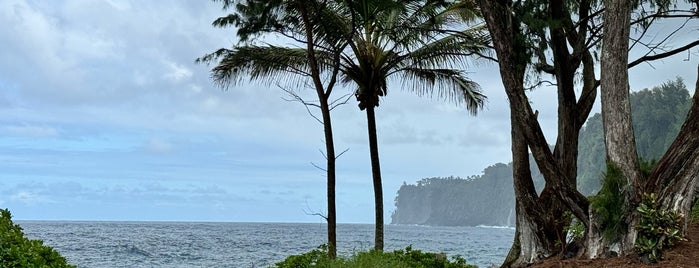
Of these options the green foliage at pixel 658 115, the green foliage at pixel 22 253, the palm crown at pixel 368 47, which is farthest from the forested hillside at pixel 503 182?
the green foliage at pixel 22 253

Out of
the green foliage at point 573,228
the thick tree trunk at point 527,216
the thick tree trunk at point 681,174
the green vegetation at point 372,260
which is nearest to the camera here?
the green vegetation at point 372,260

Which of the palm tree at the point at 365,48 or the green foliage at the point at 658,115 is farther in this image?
the green foliage at the point at 658,115

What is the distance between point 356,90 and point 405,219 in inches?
5066

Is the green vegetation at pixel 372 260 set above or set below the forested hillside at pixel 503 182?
below

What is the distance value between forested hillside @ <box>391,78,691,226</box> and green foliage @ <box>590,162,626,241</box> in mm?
44761

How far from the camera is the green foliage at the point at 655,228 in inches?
329

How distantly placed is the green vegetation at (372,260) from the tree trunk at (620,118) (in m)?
2.32

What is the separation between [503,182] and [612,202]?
107392mm

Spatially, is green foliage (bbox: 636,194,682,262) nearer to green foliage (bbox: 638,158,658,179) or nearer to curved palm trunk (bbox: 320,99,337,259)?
green foliage (bbox: 638,158,658,179)

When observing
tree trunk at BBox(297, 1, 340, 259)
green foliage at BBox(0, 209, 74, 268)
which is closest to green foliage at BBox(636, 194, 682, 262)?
tree trunk at BBox(297, 1, 340, 259)

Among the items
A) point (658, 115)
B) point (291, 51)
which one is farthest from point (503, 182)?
point (291, 51)

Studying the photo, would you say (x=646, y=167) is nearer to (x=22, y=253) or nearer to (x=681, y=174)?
(x=681, y=174)

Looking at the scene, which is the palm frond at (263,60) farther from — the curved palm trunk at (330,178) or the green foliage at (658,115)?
the green foliage at (658,115)

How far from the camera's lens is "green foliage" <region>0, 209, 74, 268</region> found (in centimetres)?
588
